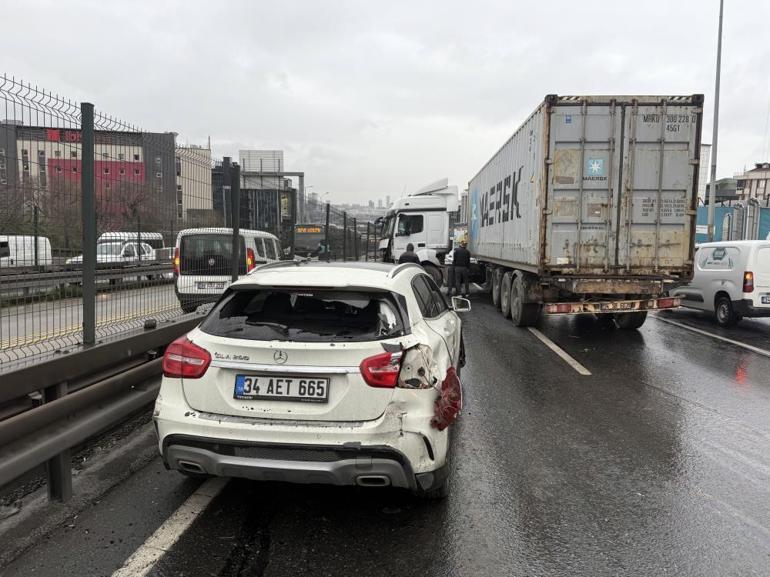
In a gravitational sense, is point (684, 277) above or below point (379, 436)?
above

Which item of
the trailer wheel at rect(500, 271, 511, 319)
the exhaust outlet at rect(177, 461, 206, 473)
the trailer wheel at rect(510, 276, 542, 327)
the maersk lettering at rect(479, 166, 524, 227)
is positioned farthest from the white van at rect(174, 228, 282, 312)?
the trailer wheel at rect(500, 271, 511, 319)

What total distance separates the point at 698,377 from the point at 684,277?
2.78 meters

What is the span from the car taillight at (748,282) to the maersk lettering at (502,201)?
4.33m

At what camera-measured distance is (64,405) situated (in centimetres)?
335

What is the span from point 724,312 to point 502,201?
5.12 metres

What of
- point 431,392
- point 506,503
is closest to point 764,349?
point 506,503

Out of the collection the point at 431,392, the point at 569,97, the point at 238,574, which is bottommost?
the point at 238,574

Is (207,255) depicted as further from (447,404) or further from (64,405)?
(447,404)

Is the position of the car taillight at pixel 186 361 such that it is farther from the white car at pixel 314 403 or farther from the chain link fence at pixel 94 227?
the chain link fence at pixel 94 227

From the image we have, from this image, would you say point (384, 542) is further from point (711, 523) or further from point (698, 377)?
point (698, 377)

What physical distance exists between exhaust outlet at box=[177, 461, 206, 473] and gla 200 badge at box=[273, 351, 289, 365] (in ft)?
2.41

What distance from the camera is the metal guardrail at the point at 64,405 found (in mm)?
3006

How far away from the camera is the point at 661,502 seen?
3.59 metres

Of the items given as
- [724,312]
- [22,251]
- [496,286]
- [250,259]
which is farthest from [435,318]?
[496,286]
